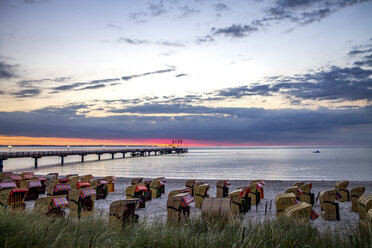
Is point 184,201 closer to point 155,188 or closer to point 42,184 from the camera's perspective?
point 155,188

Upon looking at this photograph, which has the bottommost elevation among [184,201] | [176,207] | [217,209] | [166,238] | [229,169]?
[229,169]

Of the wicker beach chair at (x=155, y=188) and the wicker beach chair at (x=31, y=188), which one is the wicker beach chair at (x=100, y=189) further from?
the wicker beach chair at (x=31, y=188)

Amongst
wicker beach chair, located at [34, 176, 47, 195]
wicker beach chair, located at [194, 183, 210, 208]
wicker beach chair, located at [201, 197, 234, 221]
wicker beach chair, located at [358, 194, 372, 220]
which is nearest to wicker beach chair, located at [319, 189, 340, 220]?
wicker beach chair, located at [358, 194, 372, 220]

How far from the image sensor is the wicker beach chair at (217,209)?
657 centimetres

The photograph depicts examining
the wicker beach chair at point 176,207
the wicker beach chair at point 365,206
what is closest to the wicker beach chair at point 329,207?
the wicker beach chair at point 365,206

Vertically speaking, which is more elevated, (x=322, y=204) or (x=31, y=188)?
(x=322, y=204)

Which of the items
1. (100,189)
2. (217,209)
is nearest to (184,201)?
(217,209)

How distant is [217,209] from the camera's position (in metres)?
6.94

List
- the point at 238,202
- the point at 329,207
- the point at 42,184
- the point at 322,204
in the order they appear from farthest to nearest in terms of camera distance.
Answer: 1. the point at 42,184
2. the point at 238,202
3. the point at 322,204
4. the point at 329,207

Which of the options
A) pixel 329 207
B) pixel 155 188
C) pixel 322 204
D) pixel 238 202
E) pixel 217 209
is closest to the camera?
pixel 217 209

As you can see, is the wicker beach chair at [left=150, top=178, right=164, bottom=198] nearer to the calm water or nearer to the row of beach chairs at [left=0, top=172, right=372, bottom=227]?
the row of beach chairs at [left=0, top=172, right=372, bottom=227]

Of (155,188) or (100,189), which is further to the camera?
(155,188)

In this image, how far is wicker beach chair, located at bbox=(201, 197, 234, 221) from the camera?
6574mm

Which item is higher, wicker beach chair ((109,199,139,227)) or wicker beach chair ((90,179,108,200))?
wicker beach chair ((109,199,139,227))
